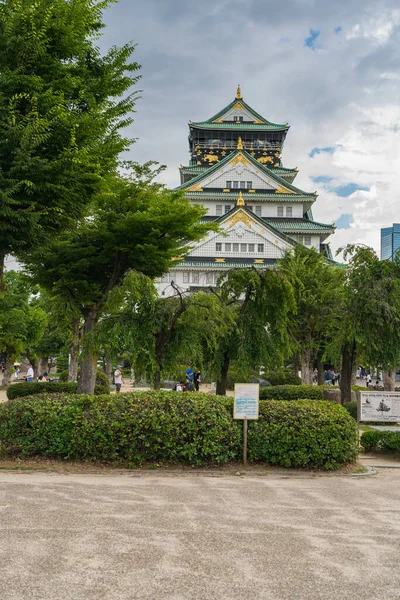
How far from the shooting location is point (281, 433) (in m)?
9.74

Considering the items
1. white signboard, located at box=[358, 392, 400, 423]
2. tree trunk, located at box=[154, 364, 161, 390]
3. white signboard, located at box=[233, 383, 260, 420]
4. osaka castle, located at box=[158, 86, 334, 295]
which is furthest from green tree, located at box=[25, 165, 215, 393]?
osaka castle, located at box=[158, 86, 334, 295]

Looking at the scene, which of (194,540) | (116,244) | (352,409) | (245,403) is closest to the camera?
(194,540)

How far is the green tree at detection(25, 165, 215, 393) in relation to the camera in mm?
14891

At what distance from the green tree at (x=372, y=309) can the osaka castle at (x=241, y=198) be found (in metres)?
23.7

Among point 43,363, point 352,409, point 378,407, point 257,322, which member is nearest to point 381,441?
point 378,407

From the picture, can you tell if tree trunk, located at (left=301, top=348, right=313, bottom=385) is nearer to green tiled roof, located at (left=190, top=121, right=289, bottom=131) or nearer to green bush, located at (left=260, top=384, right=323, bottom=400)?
green bush, located at (left=260, top=384, right=323, bottom=400)

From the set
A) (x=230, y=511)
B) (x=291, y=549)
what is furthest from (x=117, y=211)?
(x=291, y=549)

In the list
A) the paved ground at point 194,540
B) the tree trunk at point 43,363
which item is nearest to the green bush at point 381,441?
the paved ground at point 194,540

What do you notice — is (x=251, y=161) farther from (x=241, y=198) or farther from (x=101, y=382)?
(x=101, y=382)

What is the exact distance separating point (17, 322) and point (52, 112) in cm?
2366

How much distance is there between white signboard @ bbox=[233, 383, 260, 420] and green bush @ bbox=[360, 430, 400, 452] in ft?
12.1

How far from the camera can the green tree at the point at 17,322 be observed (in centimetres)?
3189

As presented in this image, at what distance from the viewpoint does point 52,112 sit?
995 centimetres

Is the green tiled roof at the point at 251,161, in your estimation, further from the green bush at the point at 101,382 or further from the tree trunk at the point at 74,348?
the tree trunk at the point at 74,348
